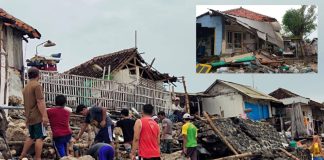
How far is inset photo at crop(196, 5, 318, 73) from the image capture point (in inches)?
1138

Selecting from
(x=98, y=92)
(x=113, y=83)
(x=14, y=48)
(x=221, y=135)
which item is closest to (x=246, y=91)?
(x=113, y=83)

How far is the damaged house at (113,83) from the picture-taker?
21156mm

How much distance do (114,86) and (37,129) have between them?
1515 centimetres

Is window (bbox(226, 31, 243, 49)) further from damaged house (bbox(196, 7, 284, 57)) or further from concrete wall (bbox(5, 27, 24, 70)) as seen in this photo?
concrete wall (bbox(5, 27, 24, 70))

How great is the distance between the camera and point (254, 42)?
1148 inches

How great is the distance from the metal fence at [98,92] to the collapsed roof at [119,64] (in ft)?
7.01

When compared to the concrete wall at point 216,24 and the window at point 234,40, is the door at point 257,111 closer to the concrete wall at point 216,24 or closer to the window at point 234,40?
the window at point 234,40

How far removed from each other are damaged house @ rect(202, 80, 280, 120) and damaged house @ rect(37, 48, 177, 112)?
15.9 ft

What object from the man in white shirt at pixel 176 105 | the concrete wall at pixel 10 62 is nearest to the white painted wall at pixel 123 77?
the man in white shirt at pixel 176 105

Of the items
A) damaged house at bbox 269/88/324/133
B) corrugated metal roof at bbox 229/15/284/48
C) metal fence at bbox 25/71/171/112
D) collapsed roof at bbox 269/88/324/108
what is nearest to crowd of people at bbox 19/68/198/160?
metal fence at bbox 25/71/171/112

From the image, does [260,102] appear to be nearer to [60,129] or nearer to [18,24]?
[18,24]

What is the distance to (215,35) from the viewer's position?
29219 millimetres

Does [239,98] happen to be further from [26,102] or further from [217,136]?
[26,102]

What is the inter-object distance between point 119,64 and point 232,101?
9.02 metres
